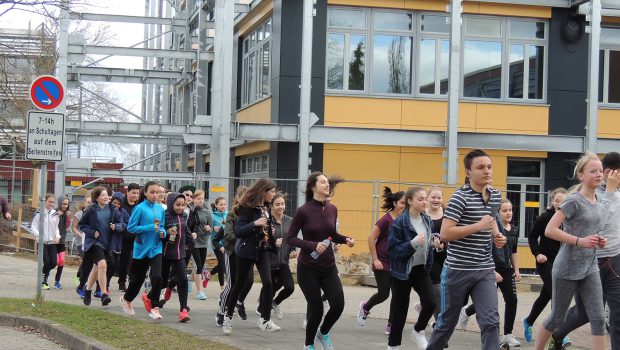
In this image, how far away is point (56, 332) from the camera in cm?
1130

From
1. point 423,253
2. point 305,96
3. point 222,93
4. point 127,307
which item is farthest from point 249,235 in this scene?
point 222,93

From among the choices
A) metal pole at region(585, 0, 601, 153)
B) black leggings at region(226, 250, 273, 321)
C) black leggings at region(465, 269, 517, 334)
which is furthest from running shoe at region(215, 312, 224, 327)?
metal pole at region(585, 0, 601, 153)

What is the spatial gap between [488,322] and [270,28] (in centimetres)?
1888

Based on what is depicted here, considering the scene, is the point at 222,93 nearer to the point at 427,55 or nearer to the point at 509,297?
the point at 427,55

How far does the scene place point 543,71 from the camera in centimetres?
2578

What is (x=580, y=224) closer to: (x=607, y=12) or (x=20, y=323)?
(x=20, y=323)

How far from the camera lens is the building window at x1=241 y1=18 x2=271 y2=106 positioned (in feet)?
86.3

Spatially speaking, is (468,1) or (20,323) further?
(468,1)

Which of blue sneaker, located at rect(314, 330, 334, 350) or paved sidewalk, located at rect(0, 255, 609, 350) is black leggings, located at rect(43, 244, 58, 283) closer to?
paved sidewalk, located at rect(0, 255, 609, 350)

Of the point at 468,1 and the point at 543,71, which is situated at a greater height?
the point at 468,1

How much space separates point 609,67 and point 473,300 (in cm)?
1968

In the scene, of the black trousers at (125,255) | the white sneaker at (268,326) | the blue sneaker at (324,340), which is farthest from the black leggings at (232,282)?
the black trousers at (125,255)

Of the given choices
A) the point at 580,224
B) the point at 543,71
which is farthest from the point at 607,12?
the point at 580,224

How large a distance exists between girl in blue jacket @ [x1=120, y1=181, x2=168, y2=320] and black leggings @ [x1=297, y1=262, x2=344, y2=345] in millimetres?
3211
